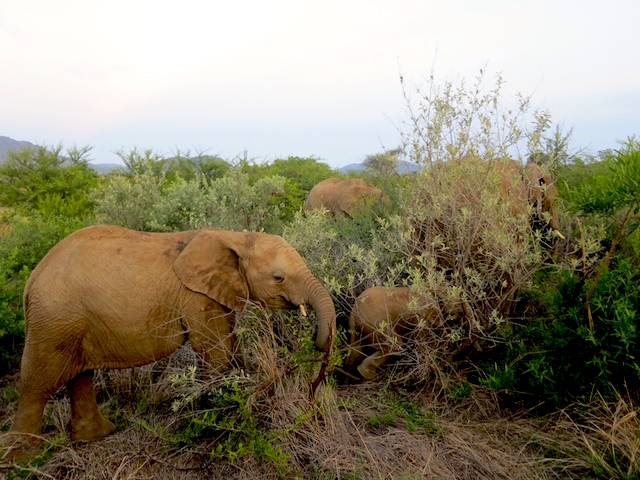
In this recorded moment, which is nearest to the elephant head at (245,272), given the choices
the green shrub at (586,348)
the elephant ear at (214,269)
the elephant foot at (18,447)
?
the elephant ear at (214,269)

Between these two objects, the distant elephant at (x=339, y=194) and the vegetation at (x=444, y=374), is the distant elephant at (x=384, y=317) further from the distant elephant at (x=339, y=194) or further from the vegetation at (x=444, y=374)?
the distant elephant at (x=339, y=194)

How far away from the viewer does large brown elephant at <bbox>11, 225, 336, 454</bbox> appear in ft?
13.9

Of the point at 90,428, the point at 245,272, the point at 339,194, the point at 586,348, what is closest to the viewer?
the point at 586,348

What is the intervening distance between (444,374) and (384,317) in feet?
2.65

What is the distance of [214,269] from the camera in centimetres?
449

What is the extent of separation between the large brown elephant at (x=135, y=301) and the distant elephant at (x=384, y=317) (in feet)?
4.18

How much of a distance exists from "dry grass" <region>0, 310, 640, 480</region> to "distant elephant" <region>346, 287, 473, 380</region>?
0.65 meters

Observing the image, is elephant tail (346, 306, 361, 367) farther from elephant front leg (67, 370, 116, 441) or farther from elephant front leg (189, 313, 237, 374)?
elephant front leg (67, 370, 116, 441)

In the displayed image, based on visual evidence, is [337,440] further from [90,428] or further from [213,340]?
[90,428]

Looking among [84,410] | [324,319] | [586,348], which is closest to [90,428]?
[84,410]

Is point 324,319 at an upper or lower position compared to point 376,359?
upper

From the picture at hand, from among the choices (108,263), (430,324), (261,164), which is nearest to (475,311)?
(430,324)

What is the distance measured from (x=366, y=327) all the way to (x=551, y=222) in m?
2.50

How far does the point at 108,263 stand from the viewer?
172 inches
